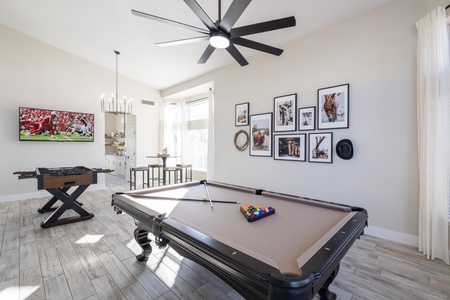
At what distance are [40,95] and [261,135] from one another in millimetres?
5147

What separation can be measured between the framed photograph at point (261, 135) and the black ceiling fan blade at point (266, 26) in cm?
186

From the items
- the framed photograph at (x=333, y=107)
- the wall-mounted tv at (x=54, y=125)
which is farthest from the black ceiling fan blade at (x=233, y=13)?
the wall-mounted tv at (x=54, y=125)

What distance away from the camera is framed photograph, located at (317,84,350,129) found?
112 inches

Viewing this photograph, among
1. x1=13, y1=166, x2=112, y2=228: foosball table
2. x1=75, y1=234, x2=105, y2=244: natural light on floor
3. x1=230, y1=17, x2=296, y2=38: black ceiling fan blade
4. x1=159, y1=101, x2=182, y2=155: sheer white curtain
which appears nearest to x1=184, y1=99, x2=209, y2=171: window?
x1=159, y1=101, x2=182, y2=155: sheer white curtain

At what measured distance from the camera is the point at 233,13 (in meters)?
1.76

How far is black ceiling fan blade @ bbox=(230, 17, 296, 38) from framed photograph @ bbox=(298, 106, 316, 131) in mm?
1556

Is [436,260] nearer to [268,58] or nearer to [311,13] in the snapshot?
[311,13]

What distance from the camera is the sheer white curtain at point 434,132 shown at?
2.12 meters

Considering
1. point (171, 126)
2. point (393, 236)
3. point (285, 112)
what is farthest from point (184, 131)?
point (393, 236)

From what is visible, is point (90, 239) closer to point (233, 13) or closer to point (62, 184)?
point (62, 184)

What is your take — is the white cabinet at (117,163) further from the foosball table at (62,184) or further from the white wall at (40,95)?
the foosball table at (62,184)

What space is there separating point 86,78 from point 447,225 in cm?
732

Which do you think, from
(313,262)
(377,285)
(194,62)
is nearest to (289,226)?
(313,262)

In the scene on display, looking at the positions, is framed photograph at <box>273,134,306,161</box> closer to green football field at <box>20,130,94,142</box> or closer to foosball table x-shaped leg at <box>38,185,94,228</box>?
foosball table x-shaped leg at <box>38,185,94,228</box>
